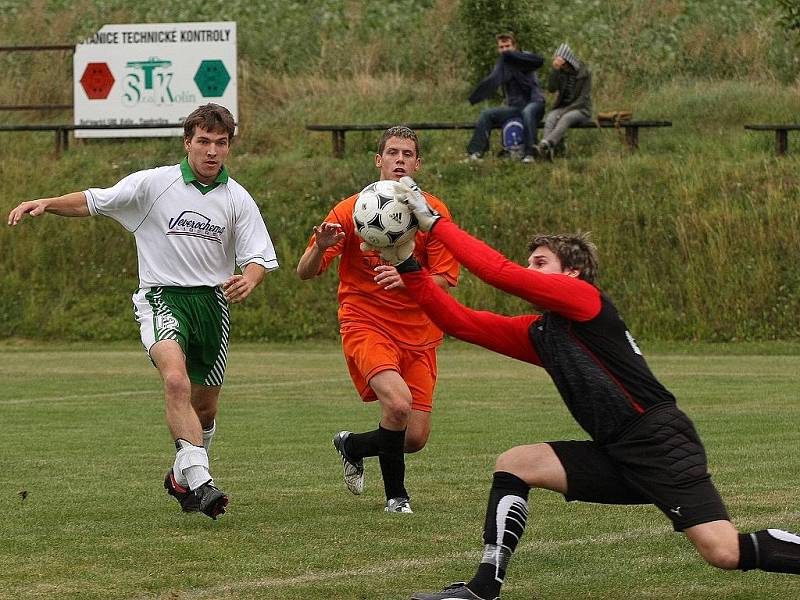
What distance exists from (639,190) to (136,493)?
54.4ft

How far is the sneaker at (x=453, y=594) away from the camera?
5457 mm

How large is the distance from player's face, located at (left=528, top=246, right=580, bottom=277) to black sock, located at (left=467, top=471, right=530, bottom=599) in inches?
31.6

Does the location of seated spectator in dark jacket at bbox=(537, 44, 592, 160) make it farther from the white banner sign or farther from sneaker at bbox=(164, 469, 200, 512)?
sneaker at bbox=(164, 469, 200, 512)

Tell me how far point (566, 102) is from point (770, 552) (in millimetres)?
19327

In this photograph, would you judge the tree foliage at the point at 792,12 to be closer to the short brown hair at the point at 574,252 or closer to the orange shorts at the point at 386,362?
the orange shorts at the point at 386,362

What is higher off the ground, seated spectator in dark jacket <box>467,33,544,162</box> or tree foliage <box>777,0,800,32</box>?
tree foliage <box>777,0,800,32</box>

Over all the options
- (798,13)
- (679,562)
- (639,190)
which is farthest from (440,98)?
(679,562)

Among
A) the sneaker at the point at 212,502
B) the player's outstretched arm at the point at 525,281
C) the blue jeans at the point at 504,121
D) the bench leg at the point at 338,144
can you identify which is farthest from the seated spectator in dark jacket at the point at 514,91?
the player's outstretched arm at the point at 525,281

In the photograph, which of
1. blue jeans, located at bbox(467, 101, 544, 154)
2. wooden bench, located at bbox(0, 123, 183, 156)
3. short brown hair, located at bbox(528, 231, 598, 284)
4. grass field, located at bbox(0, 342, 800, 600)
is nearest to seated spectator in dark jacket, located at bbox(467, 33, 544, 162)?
blue jeans, located at bbox(467, 101, 544, 154)

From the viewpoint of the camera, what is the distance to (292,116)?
3014 cm

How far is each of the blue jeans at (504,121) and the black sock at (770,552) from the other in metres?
18.7

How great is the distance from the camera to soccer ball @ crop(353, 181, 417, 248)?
19.4ft

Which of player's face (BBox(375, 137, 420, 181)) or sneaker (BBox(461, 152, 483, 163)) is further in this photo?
sneaker (BBox(461, 152, 483, 163))

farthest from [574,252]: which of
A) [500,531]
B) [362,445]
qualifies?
[362,445]
